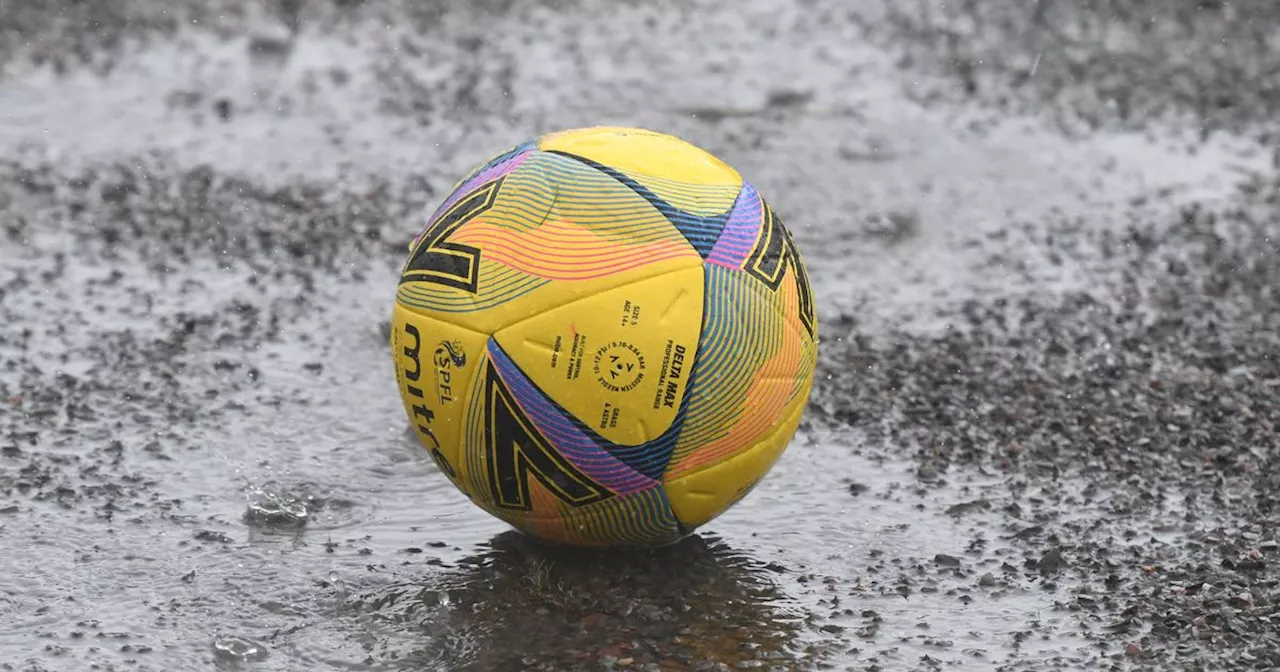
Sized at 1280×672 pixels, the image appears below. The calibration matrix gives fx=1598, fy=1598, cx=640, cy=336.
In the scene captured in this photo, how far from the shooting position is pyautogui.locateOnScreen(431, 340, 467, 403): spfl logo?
207 inches

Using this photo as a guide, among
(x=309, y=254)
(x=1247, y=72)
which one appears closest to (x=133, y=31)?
(x=309, y=254)

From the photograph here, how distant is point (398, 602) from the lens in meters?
5.42

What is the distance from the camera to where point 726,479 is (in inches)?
215

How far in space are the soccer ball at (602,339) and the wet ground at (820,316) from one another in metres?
0.42

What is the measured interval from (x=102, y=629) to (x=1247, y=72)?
32.9ft

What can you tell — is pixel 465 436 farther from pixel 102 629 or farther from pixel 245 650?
pixel 102 629

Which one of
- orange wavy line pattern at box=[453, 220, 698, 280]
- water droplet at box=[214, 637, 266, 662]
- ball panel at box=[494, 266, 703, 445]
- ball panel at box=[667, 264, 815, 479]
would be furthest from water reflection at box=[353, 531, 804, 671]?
orange wavy line pattern at box=[453, 220, 698, 280]

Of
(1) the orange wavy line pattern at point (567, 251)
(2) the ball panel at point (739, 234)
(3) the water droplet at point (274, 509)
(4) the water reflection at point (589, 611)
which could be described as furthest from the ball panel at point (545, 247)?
(3) the water droplet at point (274, 509)

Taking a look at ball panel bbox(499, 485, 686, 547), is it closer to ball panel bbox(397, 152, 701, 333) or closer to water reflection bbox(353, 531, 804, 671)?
water reflection bbox(353, 531, 804, 671)

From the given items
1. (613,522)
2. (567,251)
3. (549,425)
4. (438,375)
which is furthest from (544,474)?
(567,251)

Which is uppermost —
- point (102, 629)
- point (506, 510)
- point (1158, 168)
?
point (1158, 168)

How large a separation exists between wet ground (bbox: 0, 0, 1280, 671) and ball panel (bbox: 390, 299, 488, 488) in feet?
1.71

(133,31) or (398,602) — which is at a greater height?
(133,31)

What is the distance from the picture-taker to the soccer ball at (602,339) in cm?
515
